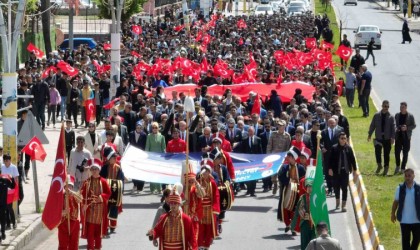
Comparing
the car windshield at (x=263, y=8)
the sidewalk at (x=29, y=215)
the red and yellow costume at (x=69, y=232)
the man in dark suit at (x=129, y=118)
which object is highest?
the man in dark suit at (x=129, y=118)

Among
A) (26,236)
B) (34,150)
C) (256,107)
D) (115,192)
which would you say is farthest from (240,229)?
(256,107)

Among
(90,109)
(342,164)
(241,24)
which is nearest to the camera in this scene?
(342,164)

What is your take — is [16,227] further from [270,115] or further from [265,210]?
[270,115]

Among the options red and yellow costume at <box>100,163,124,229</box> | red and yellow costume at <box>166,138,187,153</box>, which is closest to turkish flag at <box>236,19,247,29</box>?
red and yellow costume at <box>166,138,187,153</box>

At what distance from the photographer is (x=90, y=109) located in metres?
34.0

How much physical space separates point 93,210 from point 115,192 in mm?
1484

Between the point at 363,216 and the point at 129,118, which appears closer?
the point at 363,216

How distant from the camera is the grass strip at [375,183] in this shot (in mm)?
21500

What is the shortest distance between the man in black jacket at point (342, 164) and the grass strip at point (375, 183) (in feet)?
2.19

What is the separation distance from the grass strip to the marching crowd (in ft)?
2.55

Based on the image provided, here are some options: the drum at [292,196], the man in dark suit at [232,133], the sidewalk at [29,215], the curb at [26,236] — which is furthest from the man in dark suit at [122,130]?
the drum at [292,196]

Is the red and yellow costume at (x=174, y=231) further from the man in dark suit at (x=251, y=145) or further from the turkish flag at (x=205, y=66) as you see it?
the turkish flag at (x=205, y=66)

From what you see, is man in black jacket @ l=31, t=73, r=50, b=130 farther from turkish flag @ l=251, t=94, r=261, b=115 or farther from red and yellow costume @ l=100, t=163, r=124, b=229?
red and yellow costume @ l=100, t=163, r=124, b=229

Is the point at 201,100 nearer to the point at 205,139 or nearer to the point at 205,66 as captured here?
the point at 205,139
